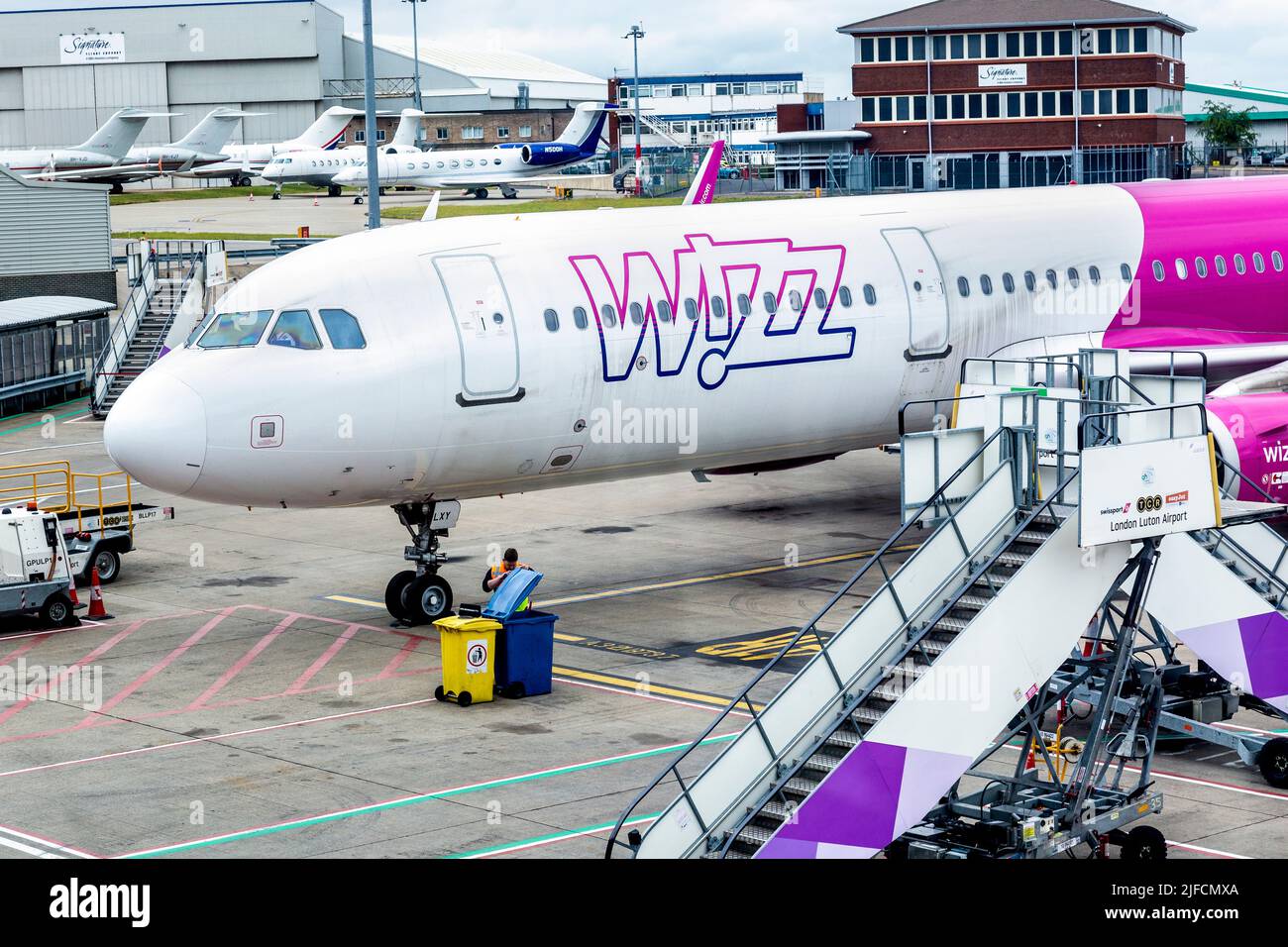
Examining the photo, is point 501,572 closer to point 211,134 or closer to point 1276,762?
point 1276,762

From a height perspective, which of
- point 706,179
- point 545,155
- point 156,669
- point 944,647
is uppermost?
point 545,155

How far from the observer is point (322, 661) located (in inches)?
A: 892

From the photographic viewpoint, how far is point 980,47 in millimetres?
91000

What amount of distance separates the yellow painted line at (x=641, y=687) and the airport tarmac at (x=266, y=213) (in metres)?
Answer: 57.1

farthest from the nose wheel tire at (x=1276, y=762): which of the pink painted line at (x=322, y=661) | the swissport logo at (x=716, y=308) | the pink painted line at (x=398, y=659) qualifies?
the pink painted line at (x=322, y=661)

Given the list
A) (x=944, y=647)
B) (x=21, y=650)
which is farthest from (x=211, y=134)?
(x=944, y=647)

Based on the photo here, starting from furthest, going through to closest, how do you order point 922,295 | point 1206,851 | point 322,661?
point 922,295 → point 322,661 → point 1206,851

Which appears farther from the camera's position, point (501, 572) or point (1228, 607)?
point (501, 572)

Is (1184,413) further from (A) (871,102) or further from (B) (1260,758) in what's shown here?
(A) (871,102)

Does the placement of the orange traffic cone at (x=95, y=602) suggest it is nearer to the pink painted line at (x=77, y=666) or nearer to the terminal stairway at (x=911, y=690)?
the pink painted line at (x=77, y=666)

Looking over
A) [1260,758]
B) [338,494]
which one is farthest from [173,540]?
[1260,758]

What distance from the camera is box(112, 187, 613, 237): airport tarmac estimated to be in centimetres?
8681

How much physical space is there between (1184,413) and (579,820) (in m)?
6.31

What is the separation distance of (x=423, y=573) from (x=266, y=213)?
75.9 m
